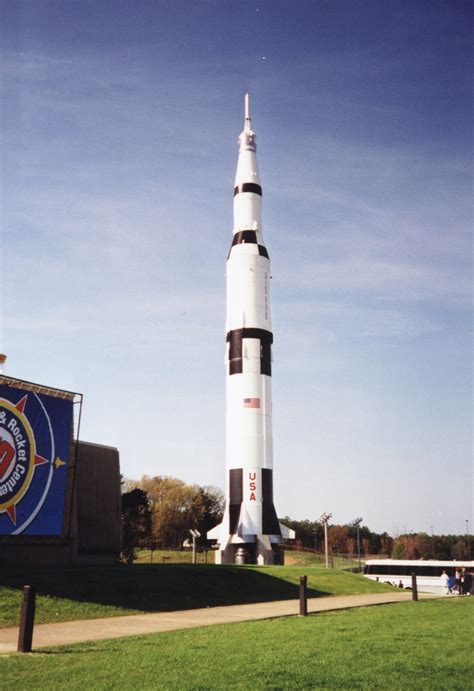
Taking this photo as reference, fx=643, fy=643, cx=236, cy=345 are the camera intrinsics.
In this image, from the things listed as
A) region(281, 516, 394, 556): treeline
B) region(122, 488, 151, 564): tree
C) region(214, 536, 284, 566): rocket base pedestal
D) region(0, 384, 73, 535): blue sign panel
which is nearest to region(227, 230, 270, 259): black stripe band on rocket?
region(214, 536, 284, 566): rocket base pedestal

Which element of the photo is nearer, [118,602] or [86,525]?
[118,602]

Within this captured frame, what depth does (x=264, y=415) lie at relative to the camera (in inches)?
1539

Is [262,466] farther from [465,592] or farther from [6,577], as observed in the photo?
[6,577]

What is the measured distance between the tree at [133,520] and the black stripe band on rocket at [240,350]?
505 inches

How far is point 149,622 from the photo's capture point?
15.5 metres

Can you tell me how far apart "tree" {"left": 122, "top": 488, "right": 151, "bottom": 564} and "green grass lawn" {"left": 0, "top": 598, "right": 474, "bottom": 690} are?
3260 centimetres

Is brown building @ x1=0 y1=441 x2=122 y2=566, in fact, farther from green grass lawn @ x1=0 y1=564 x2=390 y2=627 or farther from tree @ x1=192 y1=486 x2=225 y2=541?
tree @ x1=192 y1=486 x2=225 y2=541

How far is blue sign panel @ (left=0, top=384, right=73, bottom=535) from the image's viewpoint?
838 inches

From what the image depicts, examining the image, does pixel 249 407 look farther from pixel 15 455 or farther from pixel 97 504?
pixel 15 455

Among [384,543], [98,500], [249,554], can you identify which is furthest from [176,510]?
[384,543]

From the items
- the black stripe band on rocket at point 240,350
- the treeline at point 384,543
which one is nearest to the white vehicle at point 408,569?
the black stripe band on rocket at point 240,350

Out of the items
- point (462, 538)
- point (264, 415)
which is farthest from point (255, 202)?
point (462, 538)

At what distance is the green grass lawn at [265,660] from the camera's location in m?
7.85

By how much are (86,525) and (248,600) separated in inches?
496
